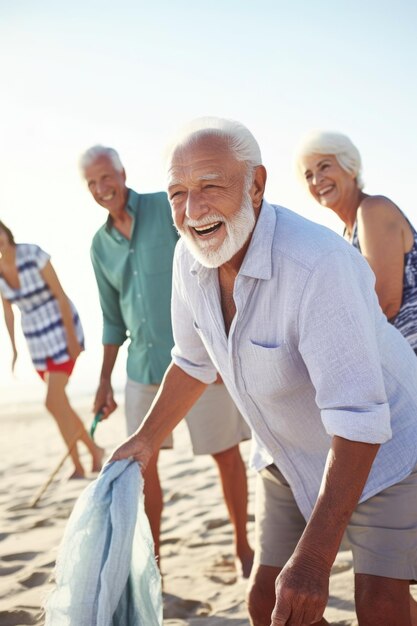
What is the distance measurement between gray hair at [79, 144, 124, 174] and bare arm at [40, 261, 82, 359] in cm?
214

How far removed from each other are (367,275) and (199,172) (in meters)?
0.54

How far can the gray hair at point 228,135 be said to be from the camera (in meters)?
2.09

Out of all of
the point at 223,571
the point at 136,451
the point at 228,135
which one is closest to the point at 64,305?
the point at 223,571

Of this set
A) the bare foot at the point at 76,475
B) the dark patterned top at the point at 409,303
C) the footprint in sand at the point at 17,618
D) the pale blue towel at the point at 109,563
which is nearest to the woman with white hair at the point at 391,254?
the dark patterned top at the point at 409,303

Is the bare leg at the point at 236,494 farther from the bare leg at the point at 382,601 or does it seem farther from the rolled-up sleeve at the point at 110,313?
the bare leg at the point at 382,601

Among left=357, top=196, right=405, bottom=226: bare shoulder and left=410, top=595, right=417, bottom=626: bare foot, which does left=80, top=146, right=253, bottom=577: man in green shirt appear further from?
left=410, top=595, right=417, bottom=626: bare foot

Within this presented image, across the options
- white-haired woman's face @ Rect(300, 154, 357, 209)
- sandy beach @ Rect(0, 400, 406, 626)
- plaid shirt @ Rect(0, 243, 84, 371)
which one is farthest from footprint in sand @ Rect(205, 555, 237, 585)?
plaid shirt @ Rect(0, 243, 84, 371)

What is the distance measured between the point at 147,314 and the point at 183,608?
149cm

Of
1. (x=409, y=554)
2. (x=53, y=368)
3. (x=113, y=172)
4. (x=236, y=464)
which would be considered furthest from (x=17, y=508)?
(x=409, y=554)

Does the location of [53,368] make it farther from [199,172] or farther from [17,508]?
[199,172]

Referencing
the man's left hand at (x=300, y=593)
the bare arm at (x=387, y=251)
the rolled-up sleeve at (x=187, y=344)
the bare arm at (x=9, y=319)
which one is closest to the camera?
the man's left hand at (x=300, y=593)

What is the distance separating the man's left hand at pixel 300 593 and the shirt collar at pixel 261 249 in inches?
29.3

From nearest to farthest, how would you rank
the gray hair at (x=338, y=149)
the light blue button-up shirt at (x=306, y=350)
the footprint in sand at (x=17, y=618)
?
the light blue button-up shirt at (x=306, y=350) → the footprint in sand at (x=17, y=618) → the gray hair at (x=338, y=149)

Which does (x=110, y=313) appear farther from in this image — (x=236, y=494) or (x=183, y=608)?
(x=183, y=608)
